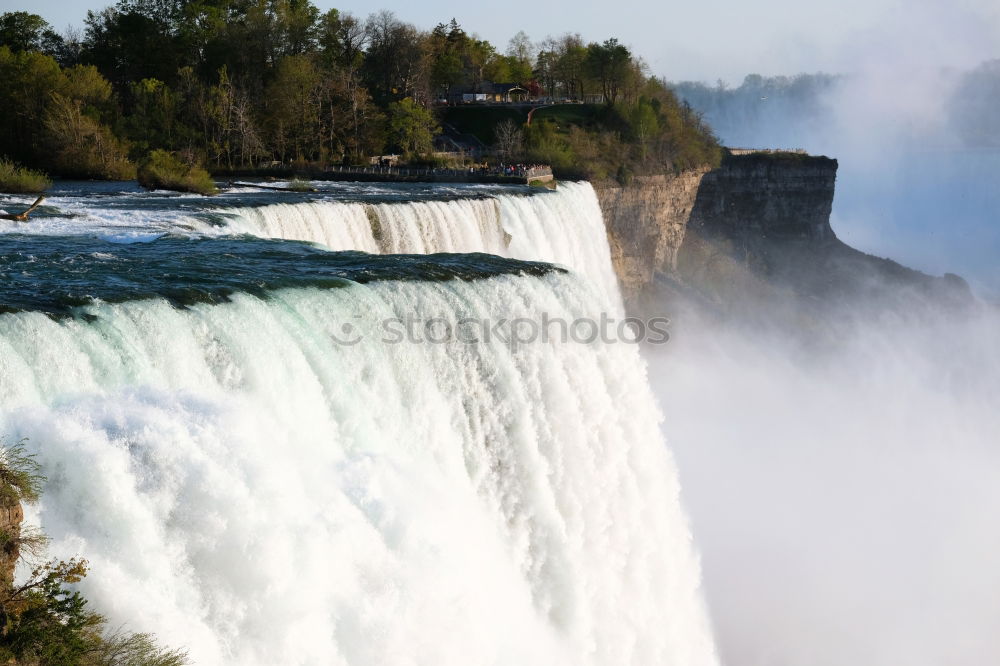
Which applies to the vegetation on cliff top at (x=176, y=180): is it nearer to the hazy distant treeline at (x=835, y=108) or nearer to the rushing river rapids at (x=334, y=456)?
the rushing river rapids at (x=334, y=456)

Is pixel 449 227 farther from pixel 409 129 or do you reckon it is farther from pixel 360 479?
pixel 409 129

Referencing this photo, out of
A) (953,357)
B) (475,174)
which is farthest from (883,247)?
(475,174)

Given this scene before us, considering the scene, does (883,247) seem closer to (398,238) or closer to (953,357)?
(953,357)

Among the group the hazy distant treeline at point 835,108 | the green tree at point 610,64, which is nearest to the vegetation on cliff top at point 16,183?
the green tree at point 610,64

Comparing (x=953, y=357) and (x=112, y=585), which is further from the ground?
(x=112, y=585)

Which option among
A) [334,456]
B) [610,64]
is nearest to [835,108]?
[610,64]
